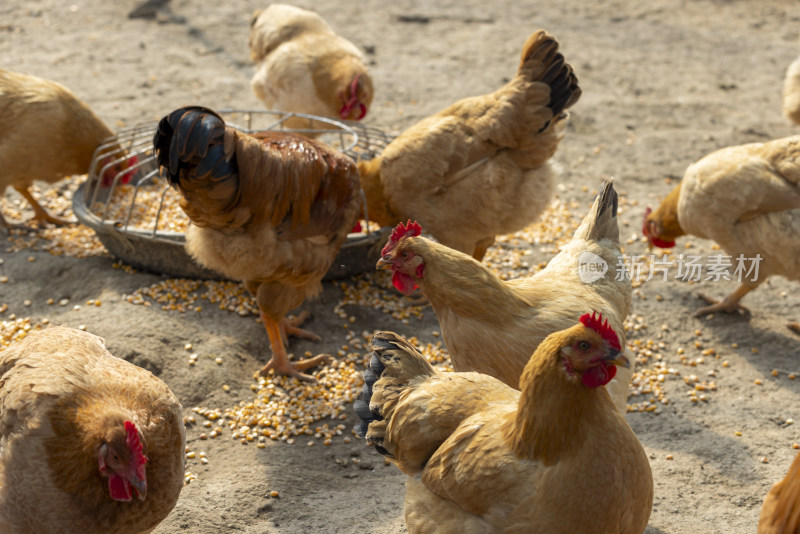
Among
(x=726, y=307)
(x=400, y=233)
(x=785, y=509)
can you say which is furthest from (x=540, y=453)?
(x=726, y=307)

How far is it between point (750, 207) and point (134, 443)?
408 cm

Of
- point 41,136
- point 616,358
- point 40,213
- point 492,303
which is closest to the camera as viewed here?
point 616,358

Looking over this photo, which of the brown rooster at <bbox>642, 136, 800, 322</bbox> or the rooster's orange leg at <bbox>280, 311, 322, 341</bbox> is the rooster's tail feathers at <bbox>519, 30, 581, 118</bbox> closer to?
the brown rooster at <bbox>642, 136, 800, 322</bbox>

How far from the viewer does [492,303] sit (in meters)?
3.31

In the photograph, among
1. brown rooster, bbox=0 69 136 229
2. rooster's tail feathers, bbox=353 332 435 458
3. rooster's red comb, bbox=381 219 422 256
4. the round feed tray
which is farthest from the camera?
brown rooster, bbox=0 69 136 229

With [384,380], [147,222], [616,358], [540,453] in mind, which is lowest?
[147,222]

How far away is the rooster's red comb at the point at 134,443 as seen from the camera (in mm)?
2662

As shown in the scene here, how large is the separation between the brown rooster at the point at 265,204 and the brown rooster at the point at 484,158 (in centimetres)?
47

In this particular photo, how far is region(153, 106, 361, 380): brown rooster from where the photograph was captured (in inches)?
150

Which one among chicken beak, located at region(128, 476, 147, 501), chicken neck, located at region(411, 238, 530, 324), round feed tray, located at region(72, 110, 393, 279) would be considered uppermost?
chicken neck, located at region(411, 238, 530, 324)

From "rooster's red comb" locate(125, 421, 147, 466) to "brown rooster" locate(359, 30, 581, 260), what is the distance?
2.70 metres

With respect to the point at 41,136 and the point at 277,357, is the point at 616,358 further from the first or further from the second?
the point at 41,136

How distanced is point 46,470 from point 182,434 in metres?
0.55

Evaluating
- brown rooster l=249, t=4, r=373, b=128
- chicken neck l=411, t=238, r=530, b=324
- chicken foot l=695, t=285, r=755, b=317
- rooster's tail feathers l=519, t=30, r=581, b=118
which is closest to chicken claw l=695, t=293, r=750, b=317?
chicken foot l=695, t=285, r=755, b=317
